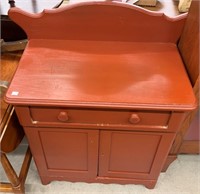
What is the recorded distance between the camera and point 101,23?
91 centimetres

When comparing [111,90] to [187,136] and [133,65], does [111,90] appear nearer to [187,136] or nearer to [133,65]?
[133,65]

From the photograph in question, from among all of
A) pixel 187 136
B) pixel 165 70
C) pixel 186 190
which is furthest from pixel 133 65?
pixel 186 190

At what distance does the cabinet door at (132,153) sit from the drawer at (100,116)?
8 cm

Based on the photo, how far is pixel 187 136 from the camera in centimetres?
123

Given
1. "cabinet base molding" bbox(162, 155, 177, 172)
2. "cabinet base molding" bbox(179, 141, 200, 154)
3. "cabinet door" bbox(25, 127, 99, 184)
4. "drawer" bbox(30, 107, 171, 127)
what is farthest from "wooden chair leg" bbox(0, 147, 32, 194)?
"cabinet base molding" bbox(179, 141, 200, 154)

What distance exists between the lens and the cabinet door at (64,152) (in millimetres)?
913

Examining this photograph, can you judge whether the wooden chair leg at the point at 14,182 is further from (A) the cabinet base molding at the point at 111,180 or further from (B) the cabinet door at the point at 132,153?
(B) the cabinet door at the point at 132,153

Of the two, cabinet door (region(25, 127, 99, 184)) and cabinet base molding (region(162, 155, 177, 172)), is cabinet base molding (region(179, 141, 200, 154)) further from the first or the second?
cabinet door (region(25, 127, 99, 184))

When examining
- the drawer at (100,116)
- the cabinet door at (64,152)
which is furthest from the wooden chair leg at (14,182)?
the drawer at (100,116)

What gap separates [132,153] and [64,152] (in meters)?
0.31

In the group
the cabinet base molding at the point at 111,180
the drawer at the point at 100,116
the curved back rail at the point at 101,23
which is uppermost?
the curved back rail at the point at 101,23

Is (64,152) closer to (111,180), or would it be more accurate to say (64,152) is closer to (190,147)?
(111,180)

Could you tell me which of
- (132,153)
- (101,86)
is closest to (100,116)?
(101,86)

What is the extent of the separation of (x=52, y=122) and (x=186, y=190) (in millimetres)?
881
